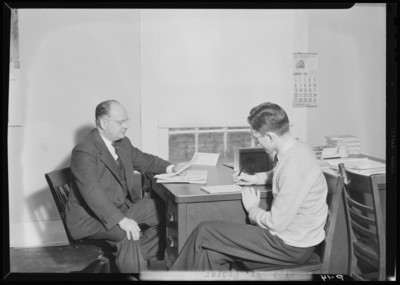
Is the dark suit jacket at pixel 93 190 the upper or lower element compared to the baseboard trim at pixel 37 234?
upper

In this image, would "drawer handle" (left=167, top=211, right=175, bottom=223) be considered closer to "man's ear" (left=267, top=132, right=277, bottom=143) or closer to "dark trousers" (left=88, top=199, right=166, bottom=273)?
"dark trousers" (left=88, top=199, right=166, bottom=273)

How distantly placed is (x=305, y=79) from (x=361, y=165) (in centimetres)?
138

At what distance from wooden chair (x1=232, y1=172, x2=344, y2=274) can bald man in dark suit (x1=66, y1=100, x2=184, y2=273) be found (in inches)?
29.3

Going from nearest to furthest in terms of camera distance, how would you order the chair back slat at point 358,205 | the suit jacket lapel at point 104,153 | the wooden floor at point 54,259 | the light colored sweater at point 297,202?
the light colored sweater at point 297,202 → the chair back slat at point 358,205 → the suit jacket lapel at point 104,153 → the wooden floor at point 54,259

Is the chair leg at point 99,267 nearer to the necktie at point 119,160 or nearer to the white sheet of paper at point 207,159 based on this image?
the necktie at point 119,160

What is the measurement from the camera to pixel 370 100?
14.5 feet

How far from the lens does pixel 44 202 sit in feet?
13.4

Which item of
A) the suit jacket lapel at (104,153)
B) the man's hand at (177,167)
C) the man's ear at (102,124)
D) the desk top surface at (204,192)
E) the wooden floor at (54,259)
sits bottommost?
the wooden floor at (54,259)

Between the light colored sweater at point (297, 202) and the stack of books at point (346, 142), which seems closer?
the light colored sweater at point (297, 202)

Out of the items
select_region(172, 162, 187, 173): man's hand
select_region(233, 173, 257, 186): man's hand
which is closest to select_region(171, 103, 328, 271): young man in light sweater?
select_region(233, 173, 257, 186): man's hand

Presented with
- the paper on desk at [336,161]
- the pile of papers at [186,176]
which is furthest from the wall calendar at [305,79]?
the pile of papers at [186,176]

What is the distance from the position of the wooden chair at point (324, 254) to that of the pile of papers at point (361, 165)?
657mm

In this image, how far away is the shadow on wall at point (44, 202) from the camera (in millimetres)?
4066

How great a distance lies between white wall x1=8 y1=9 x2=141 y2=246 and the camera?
3922 mm
